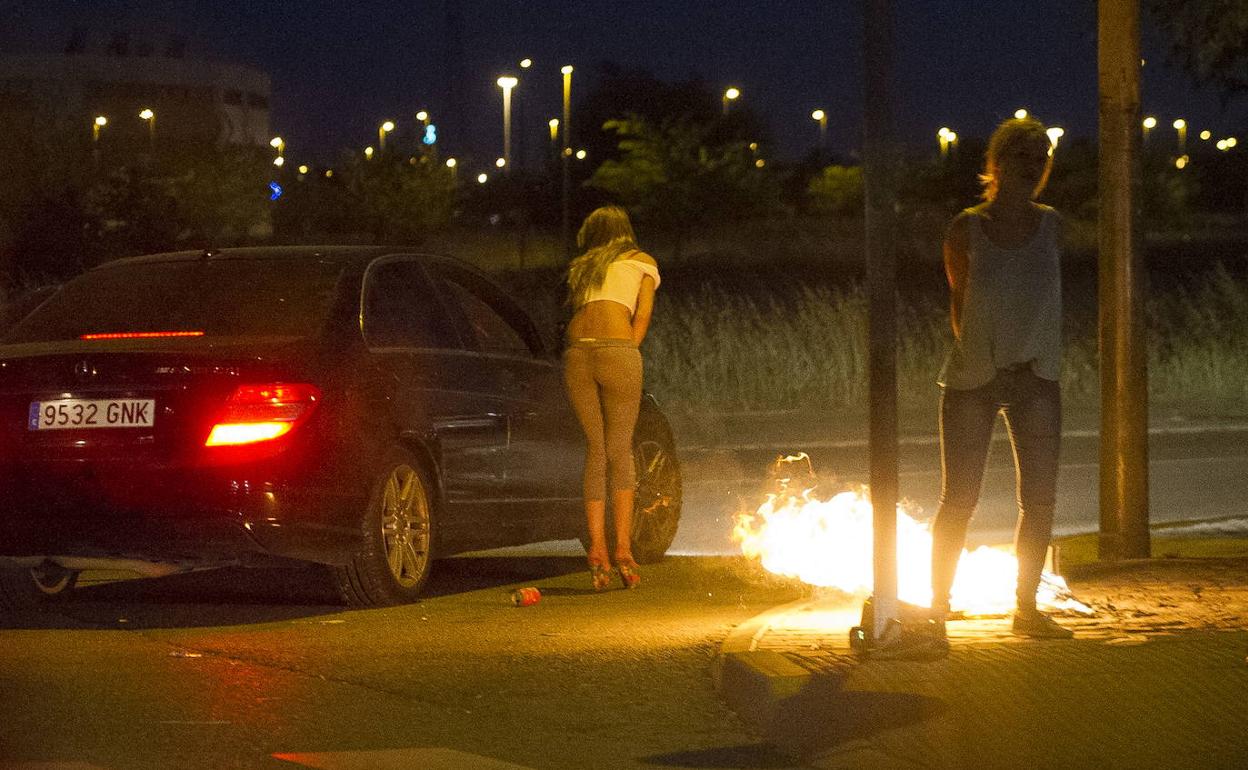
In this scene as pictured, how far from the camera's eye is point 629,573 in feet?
32.4

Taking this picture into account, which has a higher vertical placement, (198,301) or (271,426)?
(198,301)

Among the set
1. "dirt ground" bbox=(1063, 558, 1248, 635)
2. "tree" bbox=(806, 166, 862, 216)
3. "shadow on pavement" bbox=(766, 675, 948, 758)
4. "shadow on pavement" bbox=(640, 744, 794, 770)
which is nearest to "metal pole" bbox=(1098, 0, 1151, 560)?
"dirt ground" bbox=(1063, 558, 1248, 635)

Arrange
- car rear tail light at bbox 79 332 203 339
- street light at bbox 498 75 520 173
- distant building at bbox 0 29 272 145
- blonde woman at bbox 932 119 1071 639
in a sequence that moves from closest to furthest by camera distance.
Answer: blonde woman at bbox 932 119 1071 639
car rear tail light at bbox 79 332 203 339
street light at bbox 498 75 520 173
distant building at bbox 0 29 272 145

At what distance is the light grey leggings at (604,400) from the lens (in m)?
9.84

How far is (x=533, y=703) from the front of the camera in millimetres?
6957

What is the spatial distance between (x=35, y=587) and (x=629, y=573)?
275 cm

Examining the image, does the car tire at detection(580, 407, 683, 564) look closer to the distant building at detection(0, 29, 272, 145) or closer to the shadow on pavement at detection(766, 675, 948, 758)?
the shadow on pavement at detection(766, 675, 948, 758)

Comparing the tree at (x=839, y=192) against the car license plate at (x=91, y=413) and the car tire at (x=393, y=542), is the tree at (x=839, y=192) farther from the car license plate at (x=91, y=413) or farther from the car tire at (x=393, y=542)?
the car license plate at (x=91, y=413)

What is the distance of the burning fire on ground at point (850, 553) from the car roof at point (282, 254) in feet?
6.96

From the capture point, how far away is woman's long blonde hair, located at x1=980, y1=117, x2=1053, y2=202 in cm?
756

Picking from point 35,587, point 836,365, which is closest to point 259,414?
point 35,587

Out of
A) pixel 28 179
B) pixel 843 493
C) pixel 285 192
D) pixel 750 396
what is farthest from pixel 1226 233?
pixel 843 493

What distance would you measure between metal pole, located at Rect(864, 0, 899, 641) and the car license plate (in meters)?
3.05

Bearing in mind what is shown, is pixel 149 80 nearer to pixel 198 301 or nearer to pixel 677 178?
pixel 677 178
